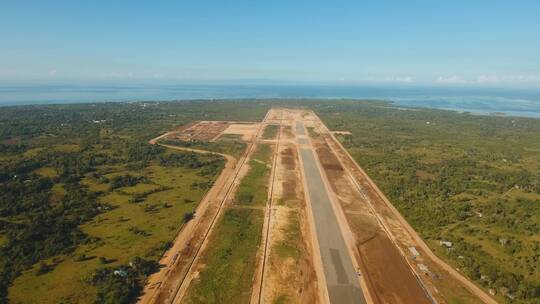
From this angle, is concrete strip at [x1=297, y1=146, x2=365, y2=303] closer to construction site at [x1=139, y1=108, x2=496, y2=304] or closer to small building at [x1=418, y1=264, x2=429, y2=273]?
construction site at [x1=139, y1=108, x2=496, y2=304]

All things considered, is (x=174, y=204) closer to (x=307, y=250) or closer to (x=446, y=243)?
(x=307, y=250)

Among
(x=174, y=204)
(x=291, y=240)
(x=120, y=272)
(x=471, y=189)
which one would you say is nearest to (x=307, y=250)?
(x=291, y=240)

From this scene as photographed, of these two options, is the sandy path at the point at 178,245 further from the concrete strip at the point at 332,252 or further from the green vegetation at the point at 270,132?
the green vegetation at the point at 270,132

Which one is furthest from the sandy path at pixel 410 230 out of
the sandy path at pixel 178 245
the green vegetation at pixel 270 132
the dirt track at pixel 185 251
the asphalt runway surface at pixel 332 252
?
the green vegetation at pixel 270 132

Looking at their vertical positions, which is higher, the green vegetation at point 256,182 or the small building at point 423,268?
the green vegetation at point 256,182

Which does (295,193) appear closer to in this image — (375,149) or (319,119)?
(375,149)

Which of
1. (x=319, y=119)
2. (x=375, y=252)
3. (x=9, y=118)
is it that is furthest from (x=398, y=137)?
(x=9, y=118)
